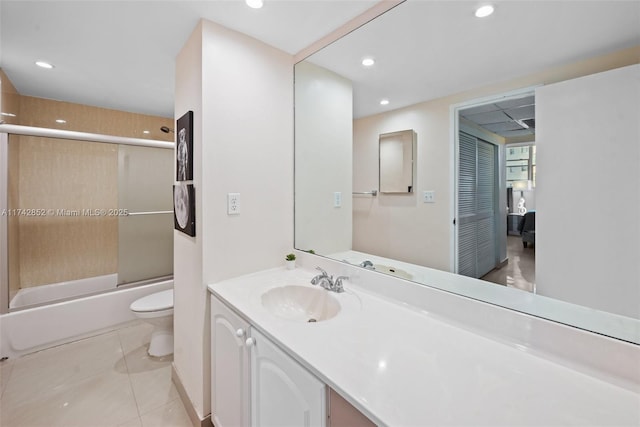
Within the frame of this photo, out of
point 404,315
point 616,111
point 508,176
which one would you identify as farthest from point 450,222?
point 616,111

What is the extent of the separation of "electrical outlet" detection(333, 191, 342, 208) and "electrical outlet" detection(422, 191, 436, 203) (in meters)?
0.57

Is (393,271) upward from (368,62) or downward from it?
downward

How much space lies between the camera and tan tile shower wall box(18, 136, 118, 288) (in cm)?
257

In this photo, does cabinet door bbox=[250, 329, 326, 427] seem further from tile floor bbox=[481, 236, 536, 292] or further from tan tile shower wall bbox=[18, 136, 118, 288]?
tan tile shower wall bbox=[18, 136, 118, 288]

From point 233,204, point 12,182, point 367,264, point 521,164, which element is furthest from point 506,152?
point 12,182

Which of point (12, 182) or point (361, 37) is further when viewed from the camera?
point (12, 182)

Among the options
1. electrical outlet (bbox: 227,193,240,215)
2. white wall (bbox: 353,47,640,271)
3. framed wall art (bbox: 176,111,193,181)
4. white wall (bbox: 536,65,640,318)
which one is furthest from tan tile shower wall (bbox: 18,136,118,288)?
white wall (bbox: 536,65,640,318)

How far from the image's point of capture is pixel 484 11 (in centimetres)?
99

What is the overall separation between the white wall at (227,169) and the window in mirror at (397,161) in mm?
703

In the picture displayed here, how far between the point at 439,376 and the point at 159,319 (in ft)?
7.31

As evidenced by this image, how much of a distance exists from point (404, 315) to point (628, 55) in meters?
1.06

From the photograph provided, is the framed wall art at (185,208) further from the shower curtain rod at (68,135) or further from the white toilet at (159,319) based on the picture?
the shower curtain rod at (68,135)

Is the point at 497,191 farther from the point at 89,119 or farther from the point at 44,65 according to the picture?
the point at 89,119

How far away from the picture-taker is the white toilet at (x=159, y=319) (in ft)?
6.95
